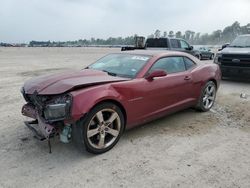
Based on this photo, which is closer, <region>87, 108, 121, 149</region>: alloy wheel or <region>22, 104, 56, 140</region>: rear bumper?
<region>22, 104, 56, 140</region>: rear bumper

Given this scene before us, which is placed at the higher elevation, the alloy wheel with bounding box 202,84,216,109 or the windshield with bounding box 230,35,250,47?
the windshield with bounding box 230,35,250,47

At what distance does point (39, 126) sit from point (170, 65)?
269 cm

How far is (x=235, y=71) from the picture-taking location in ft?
33.2

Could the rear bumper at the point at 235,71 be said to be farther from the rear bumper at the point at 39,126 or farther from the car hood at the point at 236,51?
the rear bumper at the point at 39,126

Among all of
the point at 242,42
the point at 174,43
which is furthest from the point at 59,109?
the point at 174,43

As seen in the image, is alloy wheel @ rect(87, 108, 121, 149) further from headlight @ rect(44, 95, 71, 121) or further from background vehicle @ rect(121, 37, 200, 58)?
background vehicle @ rect(121, 37, 200, 58)

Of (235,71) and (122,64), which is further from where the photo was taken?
(235,71)

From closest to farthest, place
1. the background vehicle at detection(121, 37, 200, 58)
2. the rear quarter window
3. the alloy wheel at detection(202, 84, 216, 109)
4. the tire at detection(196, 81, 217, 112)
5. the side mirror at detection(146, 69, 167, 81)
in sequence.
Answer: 1. the side mirror at detection(146, 69, 167, 81)
2. the rear quarter window
3. the tire at detection(196, 81, 217, 112)
4. the alloy wheel at detection(202, 84, 216, 109)
5. the background vehicle at detection(121, 37, 200, 58)

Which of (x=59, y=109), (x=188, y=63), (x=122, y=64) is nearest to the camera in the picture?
(x=59, y=109)

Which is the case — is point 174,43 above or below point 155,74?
above

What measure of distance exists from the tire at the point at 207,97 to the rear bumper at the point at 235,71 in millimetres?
4114

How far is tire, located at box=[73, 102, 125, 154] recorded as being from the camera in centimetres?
373

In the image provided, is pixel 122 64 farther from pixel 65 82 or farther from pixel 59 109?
pixel 59 109

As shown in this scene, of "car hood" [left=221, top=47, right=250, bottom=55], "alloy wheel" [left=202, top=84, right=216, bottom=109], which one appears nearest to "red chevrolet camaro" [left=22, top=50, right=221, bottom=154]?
"alloy wheel" [left=202, top=84, right=216, bottom=109]
